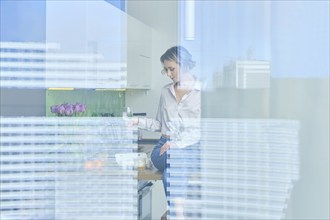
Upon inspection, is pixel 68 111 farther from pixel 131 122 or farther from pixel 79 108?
pixel 131 122

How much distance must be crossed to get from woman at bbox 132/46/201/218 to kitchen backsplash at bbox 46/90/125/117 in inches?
14.7

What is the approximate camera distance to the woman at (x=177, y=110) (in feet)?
5.63

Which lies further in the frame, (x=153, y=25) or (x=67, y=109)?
(x=153, y=25)

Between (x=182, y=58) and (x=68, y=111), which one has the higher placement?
(x=182, y=58)

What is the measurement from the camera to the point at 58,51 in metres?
2.29

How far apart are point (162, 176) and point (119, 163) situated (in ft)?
0.60

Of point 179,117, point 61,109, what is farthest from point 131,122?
point 179,117

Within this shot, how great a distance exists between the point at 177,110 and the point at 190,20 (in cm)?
36

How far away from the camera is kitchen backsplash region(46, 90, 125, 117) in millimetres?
2076

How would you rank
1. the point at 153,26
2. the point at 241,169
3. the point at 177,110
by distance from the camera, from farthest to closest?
the point at 153,26 < the point at 177,110 < the point at 241,169

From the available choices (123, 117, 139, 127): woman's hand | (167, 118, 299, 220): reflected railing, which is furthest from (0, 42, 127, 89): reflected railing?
(167, 118, 299, 220): reflected railing

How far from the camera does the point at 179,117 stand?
186 centimetres

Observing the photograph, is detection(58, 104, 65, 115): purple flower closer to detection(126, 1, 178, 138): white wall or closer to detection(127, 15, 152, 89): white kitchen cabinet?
detection(127, 15, 152, 89): white kitchen cabinet

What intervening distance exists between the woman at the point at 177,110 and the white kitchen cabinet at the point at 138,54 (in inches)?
61.6
